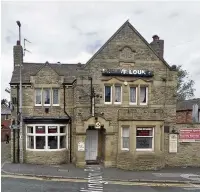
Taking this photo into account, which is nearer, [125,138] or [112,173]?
[112,173]

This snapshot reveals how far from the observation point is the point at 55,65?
71.7ft

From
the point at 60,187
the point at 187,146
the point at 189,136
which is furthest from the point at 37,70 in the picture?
the point at 187,146

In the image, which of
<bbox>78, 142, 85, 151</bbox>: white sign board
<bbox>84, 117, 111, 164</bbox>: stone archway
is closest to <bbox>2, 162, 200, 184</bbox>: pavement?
<bbox>78, 142, 85, 151</bbox>: white sign board

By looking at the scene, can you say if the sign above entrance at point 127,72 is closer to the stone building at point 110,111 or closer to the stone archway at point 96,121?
the stone building at point 110,111

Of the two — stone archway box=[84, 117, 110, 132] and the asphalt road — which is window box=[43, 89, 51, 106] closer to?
stone archway box=[84, 117, 110, 132]

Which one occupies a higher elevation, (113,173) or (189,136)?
(189,136)

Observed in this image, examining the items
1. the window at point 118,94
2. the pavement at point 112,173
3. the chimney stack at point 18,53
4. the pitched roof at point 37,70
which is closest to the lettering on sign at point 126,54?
the window at point 118,94

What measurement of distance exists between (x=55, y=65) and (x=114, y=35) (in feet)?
21.6

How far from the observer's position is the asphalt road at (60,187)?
1185 cm

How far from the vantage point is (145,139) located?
57.6 feet

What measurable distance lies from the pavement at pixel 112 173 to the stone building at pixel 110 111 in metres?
0.93

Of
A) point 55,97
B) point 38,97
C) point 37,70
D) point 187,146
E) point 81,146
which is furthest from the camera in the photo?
point 37,70

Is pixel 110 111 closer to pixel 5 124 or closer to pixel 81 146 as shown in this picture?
pixel 81 146

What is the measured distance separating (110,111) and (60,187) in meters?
6.92
